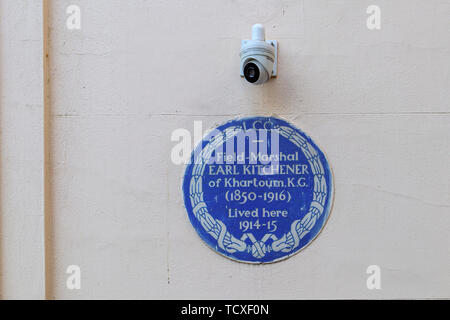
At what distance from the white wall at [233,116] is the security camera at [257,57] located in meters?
0.20

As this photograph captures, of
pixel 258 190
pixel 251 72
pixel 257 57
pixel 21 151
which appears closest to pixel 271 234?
pixel 258 190

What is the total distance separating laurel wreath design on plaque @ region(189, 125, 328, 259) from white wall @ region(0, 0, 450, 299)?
0.12 meters

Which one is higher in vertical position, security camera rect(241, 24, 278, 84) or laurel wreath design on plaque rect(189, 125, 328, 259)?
security camera rect(241, 24, 278, 84)

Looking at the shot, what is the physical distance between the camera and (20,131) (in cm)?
287

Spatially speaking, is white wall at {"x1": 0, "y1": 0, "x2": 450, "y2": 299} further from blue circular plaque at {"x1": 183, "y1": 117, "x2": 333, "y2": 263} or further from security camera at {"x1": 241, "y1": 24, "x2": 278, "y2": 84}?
security camera at {"x1": 241, "y1": 24, "x2": 278, "y2": 84}

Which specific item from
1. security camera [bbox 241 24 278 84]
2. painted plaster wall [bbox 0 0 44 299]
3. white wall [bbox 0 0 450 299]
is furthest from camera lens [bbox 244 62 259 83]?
painted plaster wall [bbox 0 0 44 299]

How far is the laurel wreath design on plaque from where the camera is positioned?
2900 mm

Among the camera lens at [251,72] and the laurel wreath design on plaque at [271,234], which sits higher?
the camera lens at [251,72]

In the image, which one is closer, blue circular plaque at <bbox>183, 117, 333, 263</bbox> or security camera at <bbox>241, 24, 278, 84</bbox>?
security camera at <bbox>241, 24, 278, 84</bbox>

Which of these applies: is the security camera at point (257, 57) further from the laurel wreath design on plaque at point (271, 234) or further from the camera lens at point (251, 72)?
the laurel wreath design on plaque at point (271, 234)

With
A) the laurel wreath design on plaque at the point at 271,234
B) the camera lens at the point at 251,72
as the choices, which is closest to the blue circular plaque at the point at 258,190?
the laurel wreath design on plaque at the point at 271,234

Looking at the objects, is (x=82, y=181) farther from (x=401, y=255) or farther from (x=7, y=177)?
(x=401, y=255)

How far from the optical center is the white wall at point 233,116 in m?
2.92

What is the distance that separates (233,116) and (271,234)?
3.48 ft
